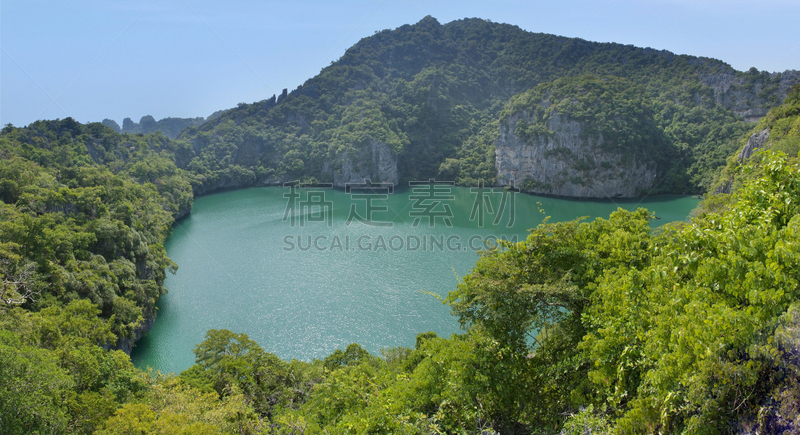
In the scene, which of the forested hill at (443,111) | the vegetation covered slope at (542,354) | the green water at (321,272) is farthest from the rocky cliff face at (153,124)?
the vegetation covered slope at (542,354)

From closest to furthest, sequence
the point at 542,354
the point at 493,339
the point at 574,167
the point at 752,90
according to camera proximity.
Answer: the point at 493,339 < the point at 542,354 < the point at 574,167 < the point at 752,90

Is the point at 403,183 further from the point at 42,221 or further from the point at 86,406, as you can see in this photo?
the point at 86,406

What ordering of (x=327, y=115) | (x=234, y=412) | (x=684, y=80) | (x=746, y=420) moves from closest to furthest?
(x=746, y=420)
(x=234, y=412)
(x=684, y=80)
(x=327, y=115)

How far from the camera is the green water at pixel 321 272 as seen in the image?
22703mm

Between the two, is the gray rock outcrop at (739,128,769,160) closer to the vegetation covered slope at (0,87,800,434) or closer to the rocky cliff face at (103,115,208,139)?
the vegetation covered slope at (0,87,800,434)

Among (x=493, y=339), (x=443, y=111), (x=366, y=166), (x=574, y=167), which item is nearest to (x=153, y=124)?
(x=366, y=166)

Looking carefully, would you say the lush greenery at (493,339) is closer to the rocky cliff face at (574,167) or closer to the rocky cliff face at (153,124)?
the rocky cliff face at (574,167)

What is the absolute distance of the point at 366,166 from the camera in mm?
69875

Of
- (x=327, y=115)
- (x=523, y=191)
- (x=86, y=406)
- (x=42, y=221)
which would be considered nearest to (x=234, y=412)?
(x=86, y=406)

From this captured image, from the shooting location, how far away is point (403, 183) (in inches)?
2849

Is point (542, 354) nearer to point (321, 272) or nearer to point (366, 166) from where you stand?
point (321, 272)

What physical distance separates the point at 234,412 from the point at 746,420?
1028 centimetres

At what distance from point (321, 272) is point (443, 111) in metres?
57.0

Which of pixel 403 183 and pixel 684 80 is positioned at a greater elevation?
pixel 684 80
